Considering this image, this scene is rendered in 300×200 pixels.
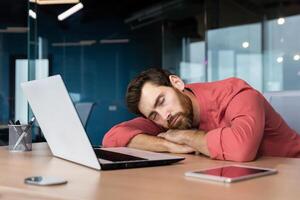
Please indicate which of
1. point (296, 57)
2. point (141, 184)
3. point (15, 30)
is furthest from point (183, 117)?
point (15, 30)

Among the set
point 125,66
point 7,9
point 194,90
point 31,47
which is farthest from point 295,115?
point 7,9

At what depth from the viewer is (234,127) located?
141 centimetres

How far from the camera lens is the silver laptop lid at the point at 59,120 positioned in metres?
1.10

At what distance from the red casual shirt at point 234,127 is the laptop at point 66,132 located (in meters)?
0.17

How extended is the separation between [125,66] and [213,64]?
1247 millimetres

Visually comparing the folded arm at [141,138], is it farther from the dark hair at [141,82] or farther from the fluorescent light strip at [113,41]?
the fluorescent light strip at [113,41]

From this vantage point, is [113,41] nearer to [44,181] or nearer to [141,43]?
[141,43]

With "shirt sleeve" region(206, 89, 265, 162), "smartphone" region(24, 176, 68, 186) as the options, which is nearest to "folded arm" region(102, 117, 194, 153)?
"shirt sleeve" region(206, 89, 265, 162)

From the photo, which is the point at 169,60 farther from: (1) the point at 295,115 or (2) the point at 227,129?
(2) the point at 227,129

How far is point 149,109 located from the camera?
1.77 m

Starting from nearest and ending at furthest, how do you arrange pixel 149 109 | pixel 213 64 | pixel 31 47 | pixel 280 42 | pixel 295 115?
pixel 149 109 < pixel 295 115 < pixel 31 47 < pixel 280 42 < pixel 213 64

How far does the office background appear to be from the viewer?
6.31m

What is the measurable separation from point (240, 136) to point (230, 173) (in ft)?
1.01

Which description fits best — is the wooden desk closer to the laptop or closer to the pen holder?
the laptop
